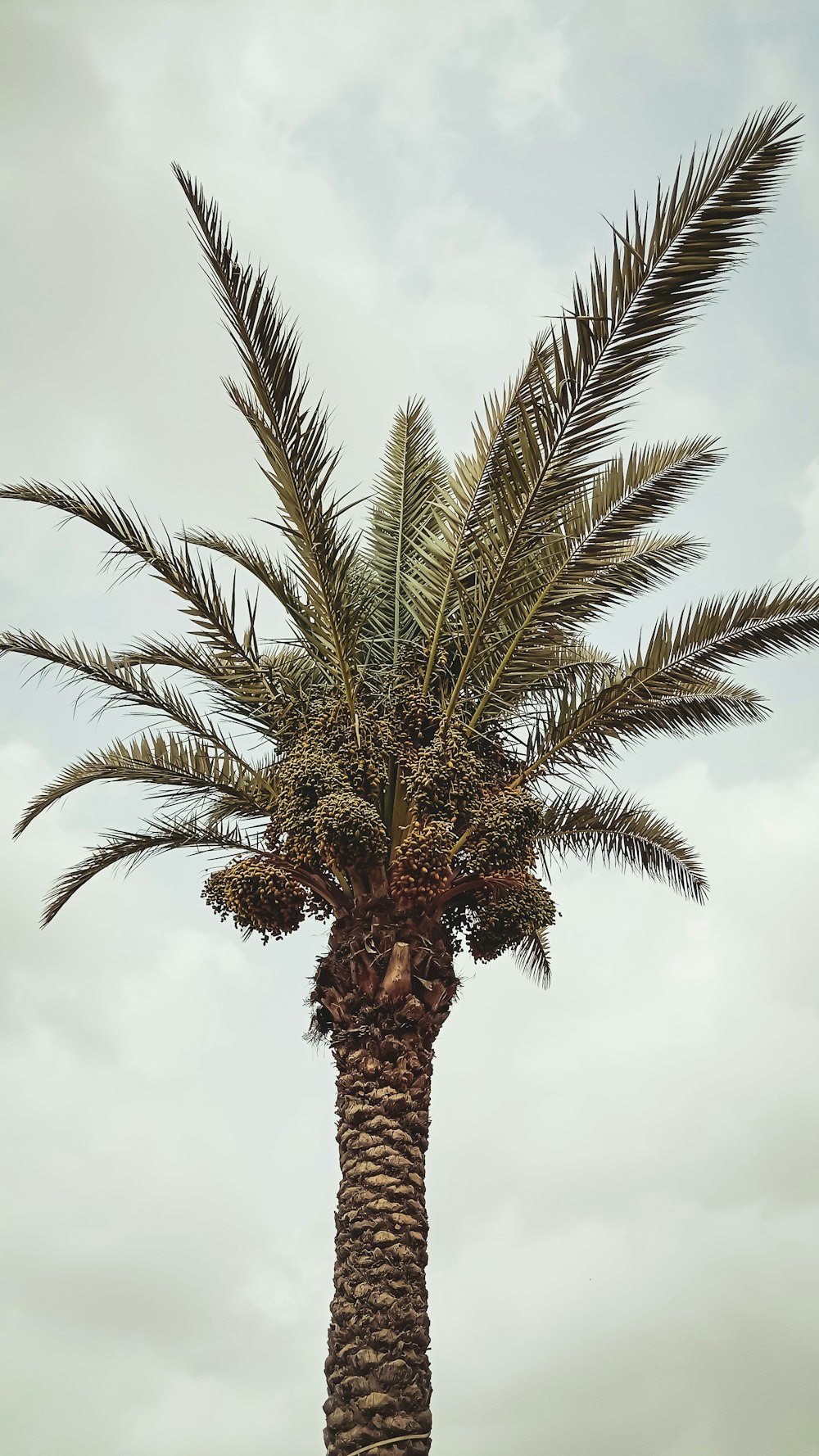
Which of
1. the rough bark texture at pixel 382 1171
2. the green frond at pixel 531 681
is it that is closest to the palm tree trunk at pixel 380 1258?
the rough bark texture at pixel 382 1171

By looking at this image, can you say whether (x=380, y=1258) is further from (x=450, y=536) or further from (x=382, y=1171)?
(x=450, y=536)

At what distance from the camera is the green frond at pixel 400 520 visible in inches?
446

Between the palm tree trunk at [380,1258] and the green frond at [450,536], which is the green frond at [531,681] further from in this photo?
the palm tree trunk at [380,1258]

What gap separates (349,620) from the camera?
948 centimetres

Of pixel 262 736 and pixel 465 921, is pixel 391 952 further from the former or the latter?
pixel 262 736

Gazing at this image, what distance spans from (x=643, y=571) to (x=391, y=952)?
401 centimetres

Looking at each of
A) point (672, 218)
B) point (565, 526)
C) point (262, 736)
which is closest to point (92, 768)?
point (262, 736)

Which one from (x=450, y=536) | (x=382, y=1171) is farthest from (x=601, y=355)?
(x=382, y=1171)

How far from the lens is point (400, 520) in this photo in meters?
12.2

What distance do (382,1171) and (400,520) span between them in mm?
6385

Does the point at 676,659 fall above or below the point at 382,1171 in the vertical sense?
above

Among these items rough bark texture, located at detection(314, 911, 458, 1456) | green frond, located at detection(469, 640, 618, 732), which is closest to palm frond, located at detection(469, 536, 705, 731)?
green frond, located at detection(469, 640, 618, 732)

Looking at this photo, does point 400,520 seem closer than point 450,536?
No

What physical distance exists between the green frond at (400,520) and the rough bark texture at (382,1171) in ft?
10.1
